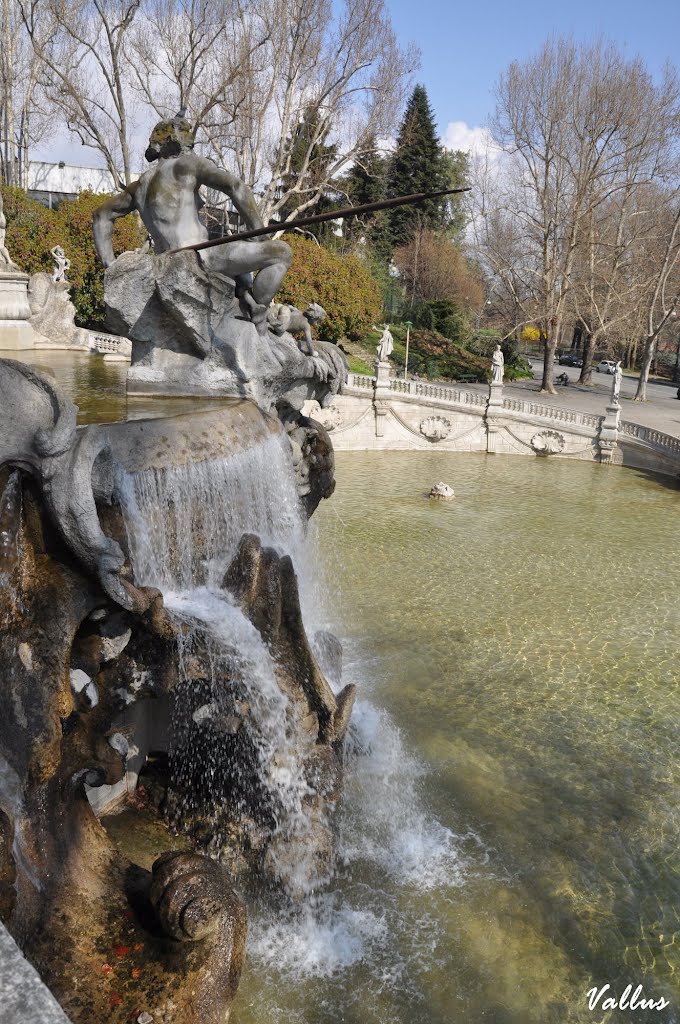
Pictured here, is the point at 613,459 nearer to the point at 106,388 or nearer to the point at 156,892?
the point at 106,388

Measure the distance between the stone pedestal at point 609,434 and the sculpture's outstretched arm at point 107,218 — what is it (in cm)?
Answer: 1700

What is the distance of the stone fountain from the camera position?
4.00 metres

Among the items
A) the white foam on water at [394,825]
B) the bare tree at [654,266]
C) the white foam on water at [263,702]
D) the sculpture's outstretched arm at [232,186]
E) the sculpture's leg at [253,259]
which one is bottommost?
the white foam on water at [394,825]

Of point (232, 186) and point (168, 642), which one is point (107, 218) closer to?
point (232, 186)

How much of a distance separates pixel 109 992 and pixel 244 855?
1.50 metres

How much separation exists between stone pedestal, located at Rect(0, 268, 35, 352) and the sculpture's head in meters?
4.77

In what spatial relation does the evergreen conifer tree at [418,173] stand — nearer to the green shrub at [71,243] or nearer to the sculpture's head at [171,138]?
the green shrub at [71,243]

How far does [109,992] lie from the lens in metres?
3.93

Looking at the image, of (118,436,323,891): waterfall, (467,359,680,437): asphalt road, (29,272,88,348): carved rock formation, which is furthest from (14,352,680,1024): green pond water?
(467,359,680,437): asphalt road

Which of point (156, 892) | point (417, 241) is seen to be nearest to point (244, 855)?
point (156, 892)

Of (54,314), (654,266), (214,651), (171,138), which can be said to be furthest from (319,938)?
(654,266)

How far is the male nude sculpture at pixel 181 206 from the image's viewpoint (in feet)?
21.6

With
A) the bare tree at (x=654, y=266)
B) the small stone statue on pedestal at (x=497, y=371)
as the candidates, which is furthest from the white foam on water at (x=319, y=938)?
the bare tree at (x=654, y=266)

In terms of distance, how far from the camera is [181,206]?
21.8ft
